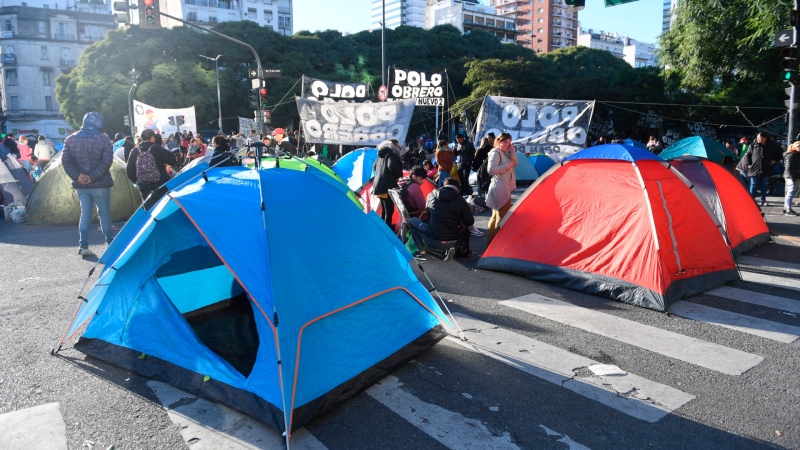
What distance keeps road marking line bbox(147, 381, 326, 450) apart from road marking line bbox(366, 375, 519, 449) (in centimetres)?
61

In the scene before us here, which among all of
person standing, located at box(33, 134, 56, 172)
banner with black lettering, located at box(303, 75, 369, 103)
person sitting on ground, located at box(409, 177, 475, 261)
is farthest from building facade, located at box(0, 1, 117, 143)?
person sitting on ground, located at box(409, 177, 475, 261)

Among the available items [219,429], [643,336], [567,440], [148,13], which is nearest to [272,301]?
[219,429]

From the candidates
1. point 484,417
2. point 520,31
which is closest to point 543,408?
point 484,417

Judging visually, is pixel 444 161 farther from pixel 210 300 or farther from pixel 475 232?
pixel 210 300

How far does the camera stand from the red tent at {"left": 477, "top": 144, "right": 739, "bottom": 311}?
5750mm

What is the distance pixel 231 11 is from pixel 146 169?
72357 mm

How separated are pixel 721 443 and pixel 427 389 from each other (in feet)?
5.92

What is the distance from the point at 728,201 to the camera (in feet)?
26.1

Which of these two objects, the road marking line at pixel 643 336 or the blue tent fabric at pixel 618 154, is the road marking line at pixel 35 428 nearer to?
the road marking line at pixel 643 336

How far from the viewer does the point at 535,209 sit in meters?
6.72

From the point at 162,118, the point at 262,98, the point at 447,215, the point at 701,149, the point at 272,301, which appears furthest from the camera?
the point at 162,118

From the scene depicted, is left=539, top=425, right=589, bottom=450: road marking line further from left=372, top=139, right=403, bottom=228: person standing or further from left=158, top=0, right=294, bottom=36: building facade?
left=158, top=0, right=294, bottom=36: building facade

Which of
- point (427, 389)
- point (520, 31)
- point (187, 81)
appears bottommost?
point (427, 389)

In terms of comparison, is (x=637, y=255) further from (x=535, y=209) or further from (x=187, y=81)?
(x=187, y=81)
